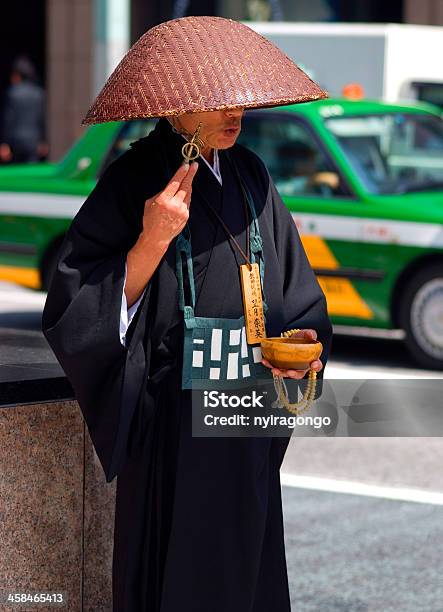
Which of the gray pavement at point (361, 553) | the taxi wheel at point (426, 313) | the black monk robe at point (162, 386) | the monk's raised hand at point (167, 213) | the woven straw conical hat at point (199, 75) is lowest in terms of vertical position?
the taxi wheel at point (426, 313)

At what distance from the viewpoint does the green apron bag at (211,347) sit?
3178 millimetres

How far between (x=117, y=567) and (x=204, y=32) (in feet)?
4.05

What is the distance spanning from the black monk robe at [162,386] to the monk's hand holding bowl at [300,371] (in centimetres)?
5

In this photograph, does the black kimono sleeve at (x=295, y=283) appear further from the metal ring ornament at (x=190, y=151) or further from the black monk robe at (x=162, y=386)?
the metal ring ornament at (x=190, y=151)

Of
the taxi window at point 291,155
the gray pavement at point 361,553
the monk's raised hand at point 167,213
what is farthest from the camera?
the taxi window at point 291,155

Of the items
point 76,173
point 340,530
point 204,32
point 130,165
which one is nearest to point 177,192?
point 130,165

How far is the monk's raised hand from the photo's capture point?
305cm

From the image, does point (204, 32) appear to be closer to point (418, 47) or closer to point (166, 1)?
point (418, 47)

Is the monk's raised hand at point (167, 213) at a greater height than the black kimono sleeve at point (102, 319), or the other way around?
the monk's raised hand at point (167, 213)

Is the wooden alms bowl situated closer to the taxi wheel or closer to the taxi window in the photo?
the taxi wheel

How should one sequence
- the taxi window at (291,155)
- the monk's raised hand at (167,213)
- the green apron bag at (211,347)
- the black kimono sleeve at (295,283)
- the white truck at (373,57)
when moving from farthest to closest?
the white truck at (373,57) < the taxi window at (291,155) < the black kimono sleeve at (295,283) < the green apron bag at (211,347) < the monk's raised hand at (167,213)

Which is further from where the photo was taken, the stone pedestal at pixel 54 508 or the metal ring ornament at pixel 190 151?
the stone pedestal at pixel 54 508

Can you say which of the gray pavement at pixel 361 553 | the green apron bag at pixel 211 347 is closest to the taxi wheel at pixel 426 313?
the gray pavement at pixel 361 553

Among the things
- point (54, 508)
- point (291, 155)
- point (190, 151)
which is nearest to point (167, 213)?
point (190, 151)
